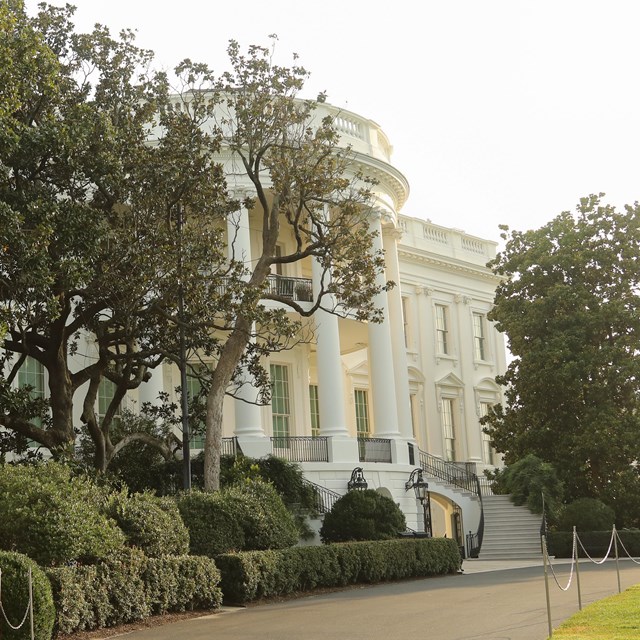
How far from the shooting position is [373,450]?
105ft

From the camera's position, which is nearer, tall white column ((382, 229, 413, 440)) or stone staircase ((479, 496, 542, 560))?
stone staircase ((479, 496, 542, 560))

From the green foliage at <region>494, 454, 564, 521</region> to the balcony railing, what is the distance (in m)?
8.76

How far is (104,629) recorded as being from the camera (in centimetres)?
1465

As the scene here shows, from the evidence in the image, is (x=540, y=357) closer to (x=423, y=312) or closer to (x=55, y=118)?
A: (x=423, y=312)

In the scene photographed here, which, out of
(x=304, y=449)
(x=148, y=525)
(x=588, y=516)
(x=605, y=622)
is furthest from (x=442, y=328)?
(x=605, y=622)

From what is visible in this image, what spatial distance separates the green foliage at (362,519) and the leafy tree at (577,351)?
31.0 feet

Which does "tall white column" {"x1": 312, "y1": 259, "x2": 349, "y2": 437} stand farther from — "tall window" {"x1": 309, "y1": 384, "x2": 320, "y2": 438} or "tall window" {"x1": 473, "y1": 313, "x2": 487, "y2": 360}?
"tall window" {"x1": 473, "y1": 313, "x2": 487, "y2": 360}

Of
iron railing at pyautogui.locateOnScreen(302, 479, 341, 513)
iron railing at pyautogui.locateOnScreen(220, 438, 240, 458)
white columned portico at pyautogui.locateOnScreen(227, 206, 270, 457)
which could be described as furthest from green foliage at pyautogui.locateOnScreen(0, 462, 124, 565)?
white columned portico at pyautogui.locateOnScreen(227, 206, 270, 457)

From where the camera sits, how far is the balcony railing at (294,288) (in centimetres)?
3253

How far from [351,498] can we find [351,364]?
43.7 ft

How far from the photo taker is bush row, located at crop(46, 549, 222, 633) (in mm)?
13719

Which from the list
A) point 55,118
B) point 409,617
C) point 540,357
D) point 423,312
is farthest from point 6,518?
point 423,312

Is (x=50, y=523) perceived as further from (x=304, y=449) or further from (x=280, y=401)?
(x=280, y=401)

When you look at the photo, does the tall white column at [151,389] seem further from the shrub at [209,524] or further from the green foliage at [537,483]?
the green foliage at [537,483]
